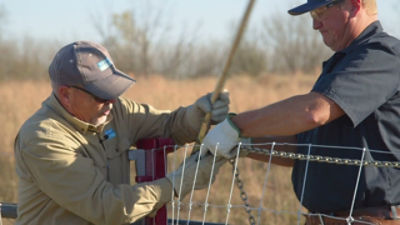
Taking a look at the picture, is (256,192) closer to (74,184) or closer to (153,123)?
(153,123)

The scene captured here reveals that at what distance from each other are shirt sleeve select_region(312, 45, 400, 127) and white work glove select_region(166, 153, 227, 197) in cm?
68

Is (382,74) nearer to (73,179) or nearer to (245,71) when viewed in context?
(73,179)

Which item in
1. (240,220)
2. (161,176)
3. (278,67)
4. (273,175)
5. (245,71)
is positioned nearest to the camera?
(161,176)

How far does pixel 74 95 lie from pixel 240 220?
3787mm

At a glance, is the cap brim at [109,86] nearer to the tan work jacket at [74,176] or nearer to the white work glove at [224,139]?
the tan work jacket at [74,176]

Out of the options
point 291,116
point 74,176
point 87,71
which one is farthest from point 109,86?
point 291,116

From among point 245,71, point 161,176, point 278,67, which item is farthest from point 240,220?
point 278,67

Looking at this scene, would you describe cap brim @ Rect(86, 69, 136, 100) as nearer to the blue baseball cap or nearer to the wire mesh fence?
the wire mesh fence

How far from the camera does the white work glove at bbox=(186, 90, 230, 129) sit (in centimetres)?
334

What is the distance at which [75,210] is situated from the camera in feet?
9.80

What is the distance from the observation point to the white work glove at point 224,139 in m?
3.01

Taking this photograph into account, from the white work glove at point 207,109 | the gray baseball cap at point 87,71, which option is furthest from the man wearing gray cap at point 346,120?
the gray baseball cap at point 87,71

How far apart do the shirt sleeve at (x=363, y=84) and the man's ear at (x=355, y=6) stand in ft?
1.04

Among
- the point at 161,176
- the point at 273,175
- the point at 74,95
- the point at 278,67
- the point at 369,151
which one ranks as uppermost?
the point at 74,95
